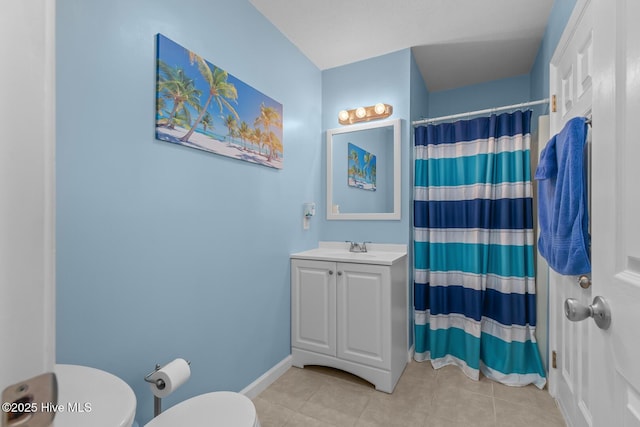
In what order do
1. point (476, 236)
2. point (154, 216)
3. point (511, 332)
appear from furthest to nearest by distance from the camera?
point (476, 236), point (511, 332), point (154, 216)

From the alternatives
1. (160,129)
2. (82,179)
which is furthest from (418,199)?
(82,179)

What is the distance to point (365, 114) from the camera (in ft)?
8.13

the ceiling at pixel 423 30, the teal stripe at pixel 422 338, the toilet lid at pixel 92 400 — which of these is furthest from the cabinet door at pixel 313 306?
the ceiling at pixel 423 30

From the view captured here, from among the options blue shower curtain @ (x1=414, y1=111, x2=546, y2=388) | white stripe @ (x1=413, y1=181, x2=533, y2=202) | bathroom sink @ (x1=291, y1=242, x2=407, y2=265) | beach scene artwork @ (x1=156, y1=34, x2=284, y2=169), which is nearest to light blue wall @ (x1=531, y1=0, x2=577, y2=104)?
blue shower curtain @ (x1=414, y1=111, x2=546, y2=388)

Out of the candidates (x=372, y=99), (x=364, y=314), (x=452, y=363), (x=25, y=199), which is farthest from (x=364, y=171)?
(x=25, y=199)

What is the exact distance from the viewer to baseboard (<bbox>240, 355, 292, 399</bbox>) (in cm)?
185

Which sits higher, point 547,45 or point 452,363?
point 547,45

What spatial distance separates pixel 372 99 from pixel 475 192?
43.6 inches

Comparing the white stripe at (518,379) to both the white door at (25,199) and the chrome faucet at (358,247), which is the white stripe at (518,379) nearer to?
the chrome faucet at (358,247)

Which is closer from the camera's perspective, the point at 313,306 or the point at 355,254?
the point at 313,306

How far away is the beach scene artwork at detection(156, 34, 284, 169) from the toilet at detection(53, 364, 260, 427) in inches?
37.6

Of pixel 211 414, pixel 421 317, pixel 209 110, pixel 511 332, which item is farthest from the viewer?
pixel 421 317

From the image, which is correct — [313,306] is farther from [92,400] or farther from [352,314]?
[92,400]

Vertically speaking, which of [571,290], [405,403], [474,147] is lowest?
[405,403]
